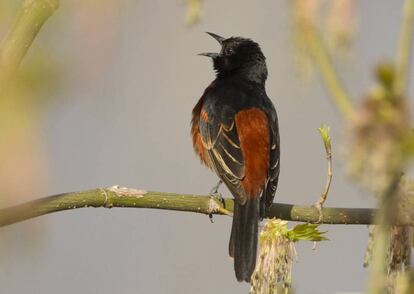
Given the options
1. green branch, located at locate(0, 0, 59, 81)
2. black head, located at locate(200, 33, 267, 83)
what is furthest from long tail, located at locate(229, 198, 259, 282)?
green branch, located at locate(0, 0, 59, 81)

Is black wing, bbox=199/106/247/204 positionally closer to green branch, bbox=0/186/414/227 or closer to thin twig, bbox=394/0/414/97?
green branch, bbox=0/186/414/227

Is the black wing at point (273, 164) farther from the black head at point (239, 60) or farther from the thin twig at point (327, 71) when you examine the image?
the thin twig at point (327, 71)

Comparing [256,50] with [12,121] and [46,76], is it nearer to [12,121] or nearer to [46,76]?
[46,76]

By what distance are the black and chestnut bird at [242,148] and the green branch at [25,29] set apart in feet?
6.06

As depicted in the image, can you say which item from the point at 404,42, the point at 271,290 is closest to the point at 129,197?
the point at 271,290

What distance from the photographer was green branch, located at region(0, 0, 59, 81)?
1267mm

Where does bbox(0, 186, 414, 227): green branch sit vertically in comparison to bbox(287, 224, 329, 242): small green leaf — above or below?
above

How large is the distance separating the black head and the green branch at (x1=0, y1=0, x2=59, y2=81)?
3.43m

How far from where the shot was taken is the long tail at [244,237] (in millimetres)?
3021

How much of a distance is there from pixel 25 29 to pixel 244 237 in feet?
6.90

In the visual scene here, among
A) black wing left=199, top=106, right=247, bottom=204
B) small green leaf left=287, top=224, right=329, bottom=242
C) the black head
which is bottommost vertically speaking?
small green leaf left=287, top=224, right=329, bottom=242

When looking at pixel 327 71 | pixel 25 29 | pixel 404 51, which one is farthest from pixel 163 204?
pixel 404 51

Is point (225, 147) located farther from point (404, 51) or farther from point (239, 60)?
point (404, 51)

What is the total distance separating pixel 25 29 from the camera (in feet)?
4.29
